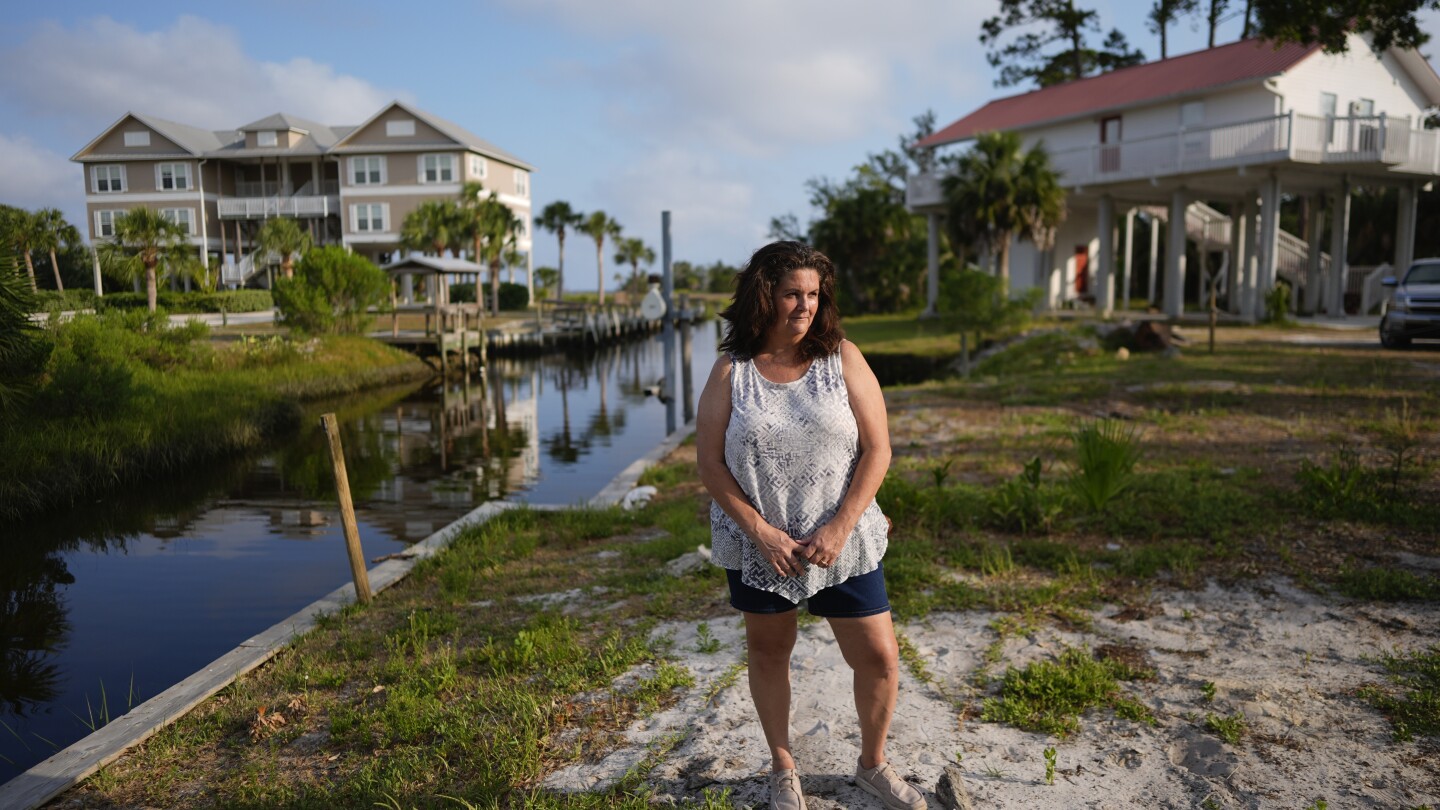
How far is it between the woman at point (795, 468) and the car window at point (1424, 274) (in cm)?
2046

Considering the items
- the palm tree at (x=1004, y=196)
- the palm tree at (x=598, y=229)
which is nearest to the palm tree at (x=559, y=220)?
the palm tree at (x=598, y=229)

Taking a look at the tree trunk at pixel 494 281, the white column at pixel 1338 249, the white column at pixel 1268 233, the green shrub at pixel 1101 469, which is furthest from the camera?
the tree trunk at pixel 494 281

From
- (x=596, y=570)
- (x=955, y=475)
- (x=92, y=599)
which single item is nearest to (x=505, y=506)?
(x=596, y=570)

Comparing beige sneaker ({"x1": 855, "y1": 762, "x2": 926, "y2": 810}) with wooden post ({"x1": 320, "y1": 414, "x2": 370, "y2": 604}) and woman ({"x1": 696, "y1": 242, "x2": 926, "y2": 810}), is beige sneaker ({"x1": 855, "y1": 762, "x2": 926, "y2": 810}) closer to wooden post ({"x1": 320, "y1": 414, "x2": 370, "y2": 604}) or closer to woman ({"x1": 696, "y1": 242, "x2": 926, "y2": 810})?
woman ({"x1": 696, "y1": 242, "x2": 926, "y2": 810})

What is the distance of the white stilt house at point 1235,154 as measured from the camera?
23562 mm

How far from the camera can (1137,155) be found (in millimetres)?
26469

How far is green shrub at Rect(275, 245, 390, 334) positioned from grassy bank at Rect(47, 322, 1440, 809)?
67.6 feet

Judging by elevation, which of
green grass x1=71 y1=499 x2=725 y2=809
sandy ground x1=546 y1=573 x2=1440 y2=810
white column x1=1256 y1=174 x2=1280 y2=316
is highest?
white column x1=1256 y1=174 x2=1280 y2=316

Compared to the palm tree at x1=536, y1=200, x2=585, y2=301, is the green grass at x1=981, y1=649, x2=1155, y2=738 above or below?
below

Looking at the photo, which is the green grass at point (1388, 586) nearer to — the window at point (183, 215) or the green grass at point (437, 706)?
the green grass at point (437, 706)

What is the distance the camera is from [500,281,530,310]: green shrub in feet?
183

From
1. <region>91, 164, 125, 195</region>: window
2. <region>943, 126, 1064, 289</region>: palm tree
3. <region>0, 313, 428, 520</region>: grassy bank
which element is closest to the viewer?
<region>0, 313, 428, 520</region>: grassy bank

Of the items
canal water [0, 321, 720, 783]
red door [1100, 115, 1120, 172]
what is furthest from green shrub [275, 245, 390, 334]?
red door [1100, 115, 1120, 172]

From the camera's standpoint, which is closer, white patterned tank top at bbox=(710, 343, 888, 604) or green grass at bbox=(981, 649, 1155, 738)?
white patterned tank top at bbox=(710, 343, 888, 604)
